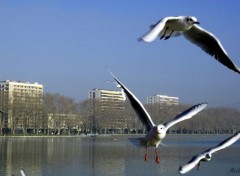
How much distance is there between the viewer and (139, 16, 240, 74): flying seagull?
454cm

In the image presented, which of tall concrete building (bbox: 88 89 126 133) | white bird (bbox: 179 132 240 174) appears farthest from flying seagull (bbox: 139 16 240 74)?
tall concrete building (bbox: 88 89 126 133)

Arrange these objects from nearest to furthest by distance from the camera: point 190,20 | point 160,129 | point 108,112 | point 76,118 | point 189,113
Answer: point 190,20
point 160,129
point 189,113
point 76,118
point 108,112

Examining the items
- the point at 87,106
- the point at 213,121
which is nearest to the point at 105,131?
the point at 87,106

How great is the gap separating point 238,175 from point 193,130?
137m

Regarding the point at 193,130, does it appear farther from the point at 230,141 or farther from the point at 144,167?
the point at 230,141

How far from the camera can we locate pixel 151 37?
3.69 meters

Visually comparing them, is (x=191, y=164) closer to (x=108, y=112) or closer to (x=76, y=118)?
(x=76, y=118)

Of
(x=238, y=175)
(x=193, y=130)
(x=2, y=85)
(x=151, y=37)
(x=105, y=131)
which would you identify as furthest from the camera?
(x=193, y=130)

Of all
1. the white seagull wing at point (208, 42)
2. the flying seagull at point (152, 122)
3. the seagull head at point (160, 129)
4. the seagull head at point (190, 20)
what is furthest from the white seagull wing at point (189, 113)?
the seagull head at point (190, 20)

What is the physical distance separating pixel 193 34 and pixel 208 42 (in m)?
0.17

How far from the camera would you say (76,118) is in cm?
11769

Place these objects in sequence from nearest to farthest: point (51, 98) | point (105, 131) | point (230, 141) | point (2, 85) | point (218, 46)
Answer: point (218, 46) < point (230, 141) < point (51, 98) < point (105, 131) < point (2, 85)

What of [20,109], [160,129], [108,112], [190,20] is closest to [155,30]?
[190,20]

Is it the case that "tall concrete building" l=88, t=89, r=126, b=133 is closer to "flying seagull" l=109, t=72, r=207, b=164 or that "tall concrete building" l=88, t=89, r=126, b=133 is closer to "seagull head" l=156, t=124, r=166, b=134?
"flying seagull" l=109, t=72, r=207, b=164
